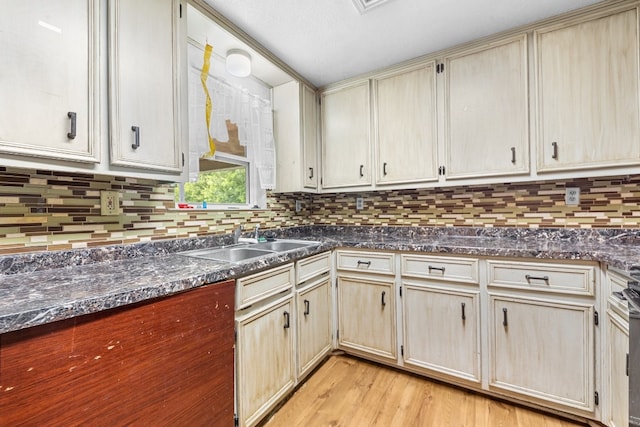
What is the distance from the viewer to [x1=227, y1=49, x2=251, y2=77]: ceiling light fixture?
188 centimetres

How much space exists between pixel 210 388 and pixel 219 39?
1893mm

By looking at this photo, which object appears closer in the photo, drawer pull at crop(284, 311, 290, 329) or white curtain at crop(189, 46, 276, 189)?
drawer pull at crop(284, 311, 290, 329)

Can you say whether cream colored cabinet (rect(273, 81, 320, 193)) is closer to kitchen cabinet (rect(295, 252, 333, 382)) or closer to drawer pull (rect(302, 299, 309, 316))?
kitchen cabinet (rect(295, 252, 333, 382))

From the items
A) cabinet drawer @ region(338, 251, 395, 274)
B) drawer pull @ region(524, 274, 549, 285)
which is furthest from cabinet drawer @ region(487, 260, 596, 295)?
cabinet drawer @ region(338, 251, 395, 274)

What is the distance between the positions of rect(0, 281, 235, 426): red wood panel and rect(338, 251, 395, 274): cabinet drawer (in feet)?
3.37

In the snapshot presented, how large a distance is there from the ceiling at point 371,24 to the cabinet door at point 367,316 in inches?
63.3

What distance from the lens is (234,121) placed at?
2.08 m

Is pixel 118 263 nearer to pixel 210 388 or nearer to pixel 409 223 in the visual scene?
pixel 210 388

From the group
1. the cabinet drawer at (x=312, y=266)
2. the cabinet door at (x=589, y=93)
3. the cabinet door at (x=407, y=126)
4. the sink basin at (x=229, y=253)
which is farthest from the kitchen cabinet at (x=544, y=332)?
the sink basin at (x=229, y=253)

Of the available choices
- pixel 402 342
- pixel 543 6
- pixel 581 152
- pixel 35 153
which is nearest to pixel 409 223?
pixel 402 342

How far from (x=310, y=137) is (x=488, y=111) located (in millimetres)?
1332

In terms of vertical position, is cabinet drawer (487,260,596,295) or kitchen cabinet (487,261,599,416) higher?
cabinet drawer (487,260,596,295)

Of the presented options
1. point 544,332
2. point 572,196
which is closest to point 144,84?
point 544,332

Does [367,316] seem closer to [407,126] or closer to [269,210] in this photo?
[269,210]
